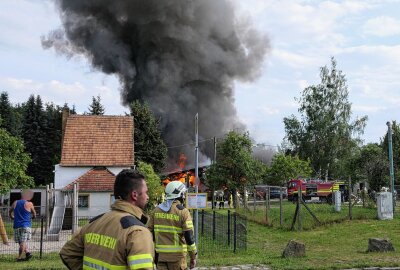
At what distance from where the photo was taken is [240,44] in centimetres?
7769

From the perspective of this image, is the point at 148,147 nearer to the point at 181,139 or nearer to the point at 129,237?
the point at 181,139

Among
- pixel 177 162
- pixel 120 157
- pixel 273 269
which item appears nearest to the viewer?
pixel 273 269

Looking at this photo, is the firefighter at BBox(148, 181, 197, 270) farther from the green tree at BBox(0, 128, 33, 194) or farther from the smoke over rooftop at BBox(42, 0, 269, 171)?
the smoke over rooftop at BBox(42, 0, 269, 171)

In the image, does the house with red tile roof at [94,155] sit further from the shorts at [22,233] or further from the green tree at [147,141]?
the shorts at [22,233]

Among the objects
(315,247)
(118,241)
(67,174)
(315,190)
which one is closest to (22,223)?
(315,247)

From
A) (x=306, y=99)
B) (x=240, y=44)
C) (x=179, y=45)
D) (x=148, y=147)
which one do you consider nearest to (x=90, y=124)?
(x=148, y=147)

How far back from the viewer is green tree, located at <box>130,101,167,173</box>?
152ft

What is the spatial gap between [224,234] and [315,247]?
9.49ft

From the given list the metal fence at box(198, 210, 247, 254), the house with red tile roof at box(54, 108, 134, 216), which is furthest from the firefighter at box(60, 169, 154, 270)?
the house with red tile roof at box(54, 108, 134, 216)

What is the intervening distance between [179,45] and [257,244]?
2400 inches

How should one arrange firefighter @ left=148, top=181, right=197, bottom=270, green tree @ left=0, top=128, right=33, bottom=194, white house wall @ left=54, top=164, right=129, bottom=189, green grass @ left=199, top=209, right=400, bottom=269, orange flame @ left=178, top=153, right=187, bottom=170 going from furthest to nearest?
orange flame @ left=178, top=153, right=187, bottom=170 < white house wall @ left=54, top=164, right=129, bottom=189 < green tree @ left=0, top=128, right=33, bottom=194 < green grass @ left=199, top=209, right=400, bottom=269 < firefighter @ left=148, top=181, right=197, bottom=270

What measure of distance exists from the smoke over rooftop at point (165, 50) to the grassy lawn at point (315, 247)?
5120 cm

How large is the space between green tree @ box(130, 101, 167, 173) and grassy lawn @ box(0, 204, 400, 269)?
25141 millimetres

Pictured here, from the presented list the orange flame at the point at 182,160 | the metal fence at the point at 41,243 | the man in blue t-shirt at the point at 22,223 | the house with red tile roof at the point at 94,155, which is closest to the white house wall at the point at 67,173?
the house with red tile roof at the point at 94,155
